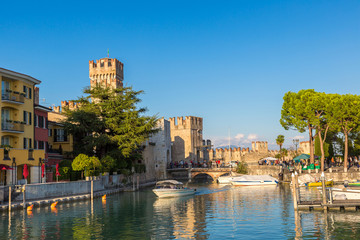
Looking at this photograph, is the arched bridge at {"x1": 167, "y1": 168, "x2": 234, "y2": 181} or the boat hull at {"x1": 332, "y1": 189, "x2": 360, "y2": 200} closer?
the boat hull at {"x1": 332, "y1": 189, "x2": 360, "y2": 200}

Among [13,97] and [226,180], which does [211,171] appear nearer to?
[226,180]

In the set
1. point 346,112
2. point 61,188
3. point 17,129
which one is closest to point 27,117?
point 17,129

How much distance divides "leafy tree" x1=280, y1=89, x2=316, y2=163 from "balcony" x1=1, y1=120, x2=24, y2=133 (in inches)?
1285

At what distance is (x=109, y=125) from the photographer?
47.2m

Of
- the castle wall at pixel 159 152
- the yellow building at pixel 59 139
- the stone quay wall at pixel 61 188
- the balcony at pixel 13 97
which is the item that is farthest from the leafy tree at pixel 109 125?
the castle wall at pixel 159 152

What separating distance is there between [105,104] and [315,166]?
29.1 metres

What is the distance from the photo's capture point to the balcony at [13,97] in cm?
3291

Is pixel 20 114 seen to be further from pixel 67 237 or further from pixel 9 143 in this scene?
pixel 67 237

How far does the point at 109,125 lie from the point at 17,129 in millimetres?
14441

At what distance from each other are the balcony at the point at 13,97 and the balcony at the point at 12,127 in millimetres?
1816

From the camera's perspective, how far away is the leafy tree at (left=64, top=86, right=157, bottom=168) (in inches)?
1816

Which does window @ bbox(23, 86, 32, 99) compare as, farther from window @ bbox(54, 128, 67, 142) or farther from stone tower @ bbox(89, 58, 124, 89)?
stone tower @ bbox(89, 58, 124, 89)

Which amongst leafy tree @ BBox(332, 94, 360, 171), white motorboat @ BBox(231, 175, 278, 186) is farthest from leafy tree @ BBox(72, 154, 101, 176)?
leafy tree @ BBox(332, 94, 360, 171)

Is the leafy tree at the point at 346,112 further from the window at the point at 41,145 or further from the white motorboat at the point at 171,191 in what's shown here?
the window at the point at 41,145
